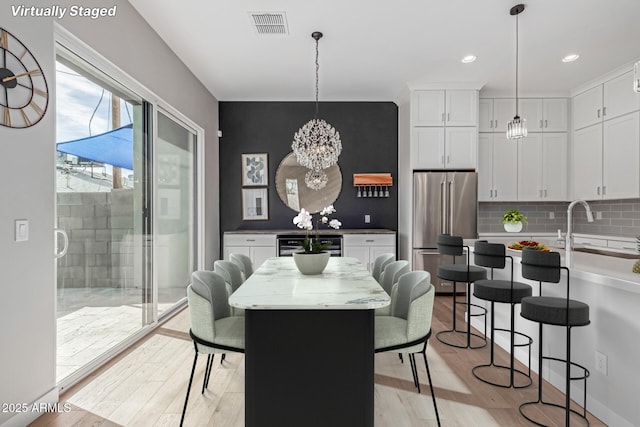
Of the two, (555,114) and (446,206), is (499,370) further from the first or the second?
(555,114)

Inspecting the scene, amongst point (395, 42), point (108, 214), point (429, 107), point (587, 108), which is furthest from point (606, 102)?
point (108, 214)

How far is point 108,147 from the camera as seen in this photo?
9.73ft

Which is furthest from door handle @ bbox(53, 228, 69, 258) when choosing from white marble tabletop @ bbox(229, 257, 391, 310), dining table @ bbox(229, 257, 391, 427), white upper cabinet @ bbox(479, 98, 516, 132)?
white upper cabinet @ bbox(479, 98, 516, 132)

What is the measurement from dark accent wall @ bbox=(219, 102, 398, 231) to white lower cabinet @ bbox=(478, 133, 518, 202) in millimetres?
1322

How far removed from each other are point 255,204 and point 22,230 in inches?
157

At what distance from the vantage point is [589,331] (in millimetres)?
2277

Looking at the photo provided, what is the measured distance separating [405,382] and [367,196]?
3642 mm

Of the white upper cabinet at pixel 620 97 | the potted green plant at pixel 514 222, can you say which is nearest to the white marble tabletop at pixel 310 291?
the potted green plant at pixel 514 222

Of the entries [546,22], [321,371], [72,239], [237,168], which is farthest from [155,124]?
[546,22]

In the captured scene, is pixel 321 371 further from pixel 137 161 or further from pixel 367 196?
pixel 367 196

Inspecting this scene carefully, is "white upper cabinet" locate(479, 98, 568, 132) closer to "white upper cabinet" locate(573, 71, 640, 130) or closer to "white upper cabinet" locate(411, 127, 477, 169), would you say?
"white upper cabinet" locate(573, 71, 640, 130)

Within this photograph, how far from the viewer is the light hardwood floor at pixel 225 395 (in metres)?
2.15

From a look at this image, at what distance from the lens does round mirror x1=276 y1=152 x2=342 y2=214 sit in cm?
589

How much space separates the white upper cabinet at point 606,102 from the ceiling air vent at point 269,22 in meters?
4.15
